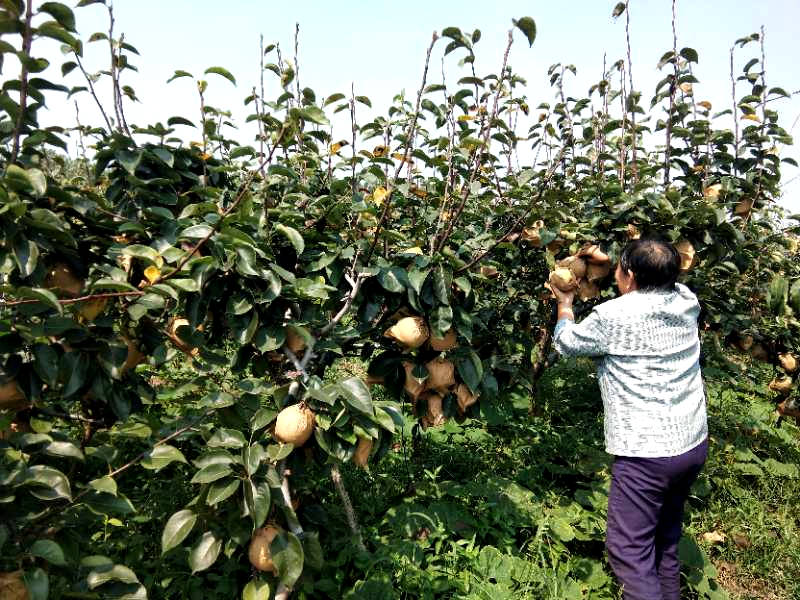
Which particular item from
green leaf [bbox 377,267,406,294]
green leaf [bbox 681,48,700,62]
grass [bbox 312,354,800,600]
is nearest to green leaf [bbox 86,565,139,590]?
grass [bbox 312,354,800,600]

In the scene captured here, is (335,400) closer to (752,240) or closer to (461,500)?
(461,500)

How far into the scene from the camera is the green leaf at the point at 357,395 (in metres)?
1.36

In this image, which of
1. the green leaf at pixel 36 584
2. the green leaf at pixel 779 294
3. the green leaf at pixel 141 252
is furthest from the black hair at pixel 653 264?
the green leaf at pixel 36 584

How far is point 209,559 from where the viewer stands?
1509 millimetres

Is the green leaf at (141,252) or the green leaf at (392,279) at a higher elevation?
the green leaf at (141,252)

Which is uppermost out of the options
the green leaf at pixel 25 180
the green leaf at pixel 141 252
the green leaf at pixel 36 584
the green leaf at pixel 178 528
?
the green leaf at pixel 25 180

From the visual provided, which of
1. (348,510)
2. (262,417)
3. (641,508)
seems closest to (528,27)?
(262,417)

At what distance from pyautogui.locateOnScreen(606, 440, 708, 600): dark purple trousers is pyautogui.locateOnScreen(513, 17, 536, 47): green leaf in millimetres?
1462

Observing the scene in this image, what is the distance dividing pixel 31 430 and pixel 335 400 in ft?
3.19

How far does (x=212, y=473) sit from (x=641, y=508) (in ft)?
4.76

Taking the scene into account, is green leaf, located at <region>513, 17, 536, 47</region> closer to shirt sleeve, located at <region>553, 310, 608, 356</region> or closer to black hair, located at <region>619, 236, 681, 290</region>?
black hair, located at <region>619, 236, 681, 290</region>

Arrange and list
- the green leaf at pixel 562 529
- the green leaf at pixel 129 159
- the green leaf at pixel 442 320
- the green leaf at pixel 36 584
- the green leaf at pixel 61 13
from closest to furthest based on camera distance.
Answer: the green leaf at pixel 36 584 < the green leaf at pixel 61 13 < the green leaf at pixel 129 159 < the green leaf at pixel 442 320 < the green leaf at pixel 562 529

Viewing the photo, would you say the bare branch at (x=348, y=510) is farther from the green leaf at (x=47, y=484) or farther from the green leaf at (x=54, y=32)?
the green leaf at (x=54, y=32)

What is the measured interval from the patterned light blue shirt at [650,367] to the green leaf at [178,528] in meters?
1.38
